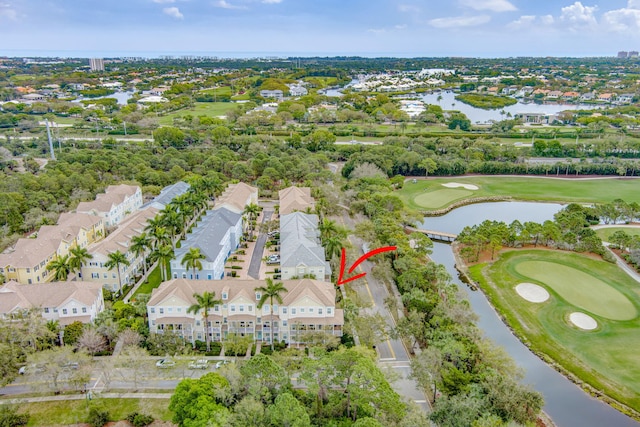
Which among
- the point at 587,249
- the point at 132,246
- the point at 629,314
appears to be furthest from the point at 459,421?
the point at 587,249

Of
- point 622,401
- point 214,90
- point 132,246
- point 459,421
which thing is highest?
point 214,90

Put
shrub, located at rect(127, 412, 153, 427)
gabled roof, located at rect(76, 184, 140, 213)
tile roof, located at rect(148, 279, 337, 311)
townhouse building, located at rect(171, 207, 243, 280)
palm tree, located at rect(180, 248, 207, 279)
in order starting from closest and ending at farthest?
shrub, located at rect(127, 412, 153, 427) < tile roof, located at rect(148, 279, 337, 311) < palm tree, located at rect(180, 248, 207, 279) < townhouse building, located at rect(171, 207, 243, 280) < gabled roof, located at rect(76, 184, 140, 213)

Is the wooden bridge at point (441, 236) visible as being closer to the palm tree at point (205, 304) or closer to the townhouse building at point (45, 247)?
the palm tree at point (205, 304)

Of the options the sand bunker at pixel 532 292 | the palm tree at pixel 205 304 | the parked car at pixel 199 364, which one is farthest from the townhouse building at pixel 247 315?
the sand bunker at pixel 532 292

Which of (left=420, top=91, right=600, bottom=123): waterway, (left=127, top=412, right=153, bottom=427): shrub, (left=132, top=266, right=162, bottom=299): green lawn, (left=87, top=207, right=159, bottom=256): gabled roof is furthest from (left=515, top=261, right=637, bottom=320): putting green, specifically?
(left=420, top=91, right=600, bottom=123): waterway

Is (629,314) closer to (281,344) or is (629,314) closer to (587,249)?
(587,249)

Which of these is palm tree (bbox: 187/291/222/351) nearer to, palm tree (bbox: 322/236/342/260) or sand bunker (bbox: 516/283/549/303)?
palm tree (bbox: 322/236/342/260)
